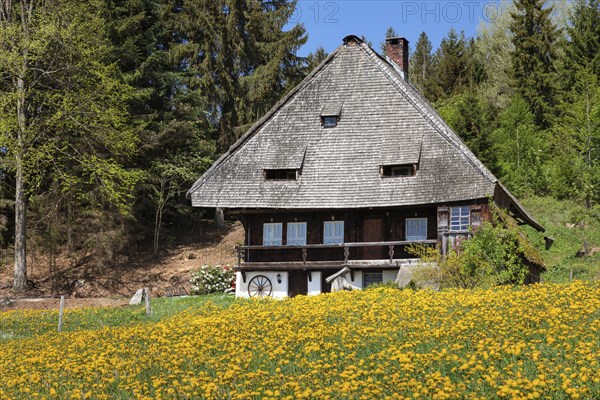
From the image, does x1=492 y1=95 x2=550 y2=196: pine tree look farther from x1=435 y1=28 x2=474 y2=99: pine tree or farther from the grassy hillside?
x1=435 y1=28 x2=474 y2=99: pine tree

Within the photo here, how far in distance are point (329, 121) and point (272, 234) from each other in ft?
16.8

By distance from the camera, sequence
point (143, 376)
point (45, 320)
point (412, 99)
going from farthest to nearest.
→ 1. point (412, 99)
2. point (45, 320)
3. point (143, 376)

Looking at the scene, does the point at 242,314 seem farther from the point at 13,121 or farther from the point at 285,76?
the point at 285,76

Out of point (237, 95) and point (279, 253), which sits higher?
point (237, 95)

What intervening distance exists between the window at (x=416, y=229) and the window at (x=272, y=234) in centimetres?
523

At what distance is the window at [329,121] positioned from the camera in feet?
97.5

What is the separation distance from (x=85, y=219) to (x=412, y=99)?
17.8m

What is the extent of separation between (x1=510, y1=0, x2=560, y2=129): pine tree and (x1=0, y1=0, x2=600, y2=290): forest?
10cm

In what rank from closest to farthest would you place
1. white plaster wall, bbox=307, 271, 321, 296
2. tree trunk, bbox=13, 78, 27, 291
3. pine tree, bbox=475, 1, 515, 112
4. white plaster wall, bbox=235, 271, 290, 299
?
white plaster wall, bbox=307, 271, 321, 296
white plaster wall, bbox=235, 271, 290, 299
tree trunk, bbox=13, 78, 27, 291
pine tree, bbox=475, 1, 515, 112

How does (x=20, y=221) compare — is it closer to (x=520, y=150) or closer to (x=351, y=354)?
(x=351, y=354)

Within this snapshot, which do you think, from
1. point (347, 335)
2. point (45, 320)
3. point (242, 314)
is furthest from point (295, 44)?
point (347, 335)

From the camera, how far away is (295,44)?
44344 mm

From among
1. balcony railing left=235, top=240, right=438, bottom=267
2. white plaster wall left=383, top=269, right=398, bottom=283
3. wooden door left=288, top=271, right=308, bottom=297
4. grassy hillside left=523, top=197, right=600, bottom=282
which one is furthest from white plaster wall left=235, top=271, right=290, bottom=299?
grassy hillside left=523, top=197, right=600, bottom=282

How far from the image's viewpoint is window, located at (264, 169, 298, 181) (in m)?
29.2
